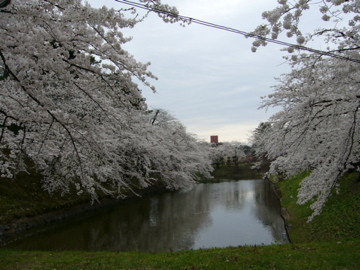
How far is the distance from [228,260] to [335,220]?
5.14 meters

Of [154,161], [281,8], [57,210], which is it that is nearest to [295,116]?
[281,8]

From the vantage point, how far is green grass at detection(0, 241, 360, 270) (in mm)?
5254

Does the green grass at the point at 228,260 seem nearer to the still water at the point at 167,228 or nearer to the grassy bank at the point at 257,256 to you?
the grassy bank at the point at 257,256

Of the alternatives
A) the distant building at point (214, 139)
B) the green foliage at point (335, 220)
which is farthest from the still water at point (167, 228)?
the distant building at point (214, 139)

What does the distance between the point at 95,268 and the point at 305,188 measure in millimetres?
5436

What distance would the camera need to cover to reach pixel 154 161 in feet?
61.2

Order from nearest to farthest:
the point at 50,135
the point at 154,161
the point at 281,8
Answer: the point at 281,8
the point at 50,135
the point at 154,161

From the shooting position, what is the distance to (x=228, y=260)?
569 cm

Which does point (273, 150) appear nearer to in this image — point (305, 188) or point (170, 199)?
point (305, 188)

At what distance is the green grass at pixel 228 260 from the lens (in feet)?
17.2

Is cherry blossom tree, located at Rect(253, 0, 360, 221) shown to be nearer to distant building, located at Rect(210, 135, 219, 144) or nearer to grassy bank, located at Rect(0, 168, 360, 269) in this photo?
grassy bank, located at Rect(0, 168, 360, 269)

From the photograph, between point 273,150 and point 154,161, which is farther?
point 154,161

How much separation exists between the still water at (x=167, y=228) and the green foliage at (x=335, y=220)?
74cm

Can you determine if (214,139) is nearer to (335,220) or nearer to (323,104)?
(335,220)
